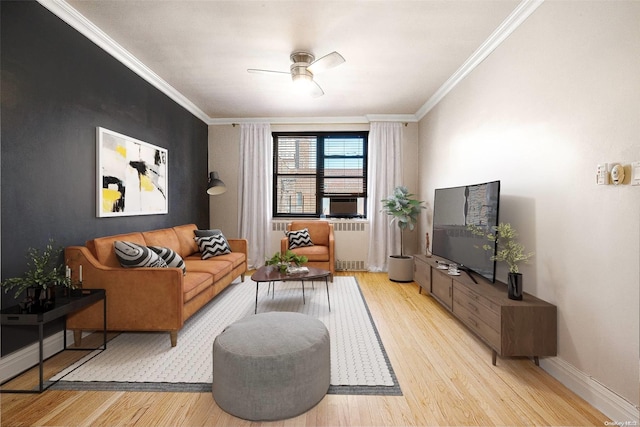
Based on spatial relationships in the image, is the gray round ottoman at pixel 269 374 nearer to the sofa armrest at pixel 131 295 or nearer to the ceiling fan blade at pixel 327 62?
the sofa armrest at pixel 131 295

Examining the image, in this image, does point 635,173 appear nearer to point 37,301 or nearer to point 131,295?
point 131,295

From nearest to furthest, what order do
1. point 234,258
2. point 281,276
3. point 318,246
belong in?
Answer: point 281,276 < point 234,258 < point 318,246

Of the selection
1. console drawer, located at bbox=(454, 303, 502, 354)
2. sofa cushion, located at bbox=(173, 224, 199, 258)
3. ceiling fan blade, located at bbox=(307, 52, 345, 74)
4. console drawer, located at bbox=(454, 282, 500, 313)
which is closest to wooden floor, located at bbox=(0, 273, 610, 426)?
console drawer, located at bbox=(454, 303, 502, 354)

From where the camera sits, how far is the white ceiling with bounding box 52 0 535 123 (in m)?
2.56

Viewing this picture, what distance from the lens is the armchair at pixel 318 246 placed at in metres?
4.74

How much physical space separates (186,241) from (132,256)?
5.17 ft

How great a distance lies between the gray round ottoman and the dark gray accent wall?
1667 millimetres


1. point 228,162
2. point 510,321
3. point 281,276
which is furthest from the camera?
point 228,162

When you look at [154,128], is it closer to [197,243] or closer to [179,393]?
[197,243]

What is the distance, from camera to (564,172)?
211cm

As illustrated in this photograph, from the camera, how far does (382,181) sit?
221 inches

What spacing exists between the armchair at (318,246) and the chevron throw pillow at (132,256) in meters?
2.20

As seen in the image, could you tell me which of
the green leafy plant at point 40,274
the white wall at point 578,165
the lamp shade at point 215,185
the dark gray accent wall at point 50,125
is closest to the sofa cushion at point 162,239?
the dark gray accent wall at point 50,125

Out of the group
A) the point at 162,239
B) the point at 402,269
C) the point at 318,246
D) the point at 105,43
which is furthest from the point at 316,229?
the point at 105,43
